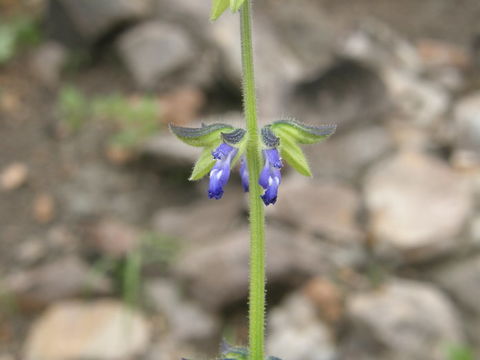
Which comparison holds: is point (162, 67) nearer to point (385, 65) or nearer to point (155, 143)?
point (155, 143)

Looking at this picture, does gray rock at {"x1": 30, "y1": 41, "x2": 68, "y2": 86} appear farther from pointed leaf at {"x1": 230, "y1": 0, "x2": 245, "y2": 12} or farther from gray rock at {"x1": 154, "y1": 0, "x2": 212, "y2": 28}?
pointed leaf at {"x1": 230, "y1": 0, "x2": 245, "y2": 12}

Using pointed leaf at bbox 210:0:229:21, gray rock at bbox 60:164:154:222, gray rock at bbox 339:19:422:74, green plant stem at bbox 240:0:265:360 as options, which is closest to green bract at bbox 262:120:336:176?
green plant stem at bbox 240:0:265:360

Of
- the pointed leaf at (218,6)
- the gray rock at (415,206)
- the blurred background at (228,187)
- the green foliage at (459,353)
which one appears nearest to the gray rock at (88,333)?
the blurred background at (228,187)

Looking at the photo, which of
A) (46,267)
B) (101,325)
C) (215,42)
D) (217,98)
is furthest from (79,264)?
(215,42)

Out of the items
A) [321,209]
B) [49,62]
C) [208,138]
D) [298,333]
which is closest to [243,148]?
[208,138]

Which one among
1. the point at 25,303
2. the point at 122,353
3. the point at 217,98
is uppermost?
the point at 217,98

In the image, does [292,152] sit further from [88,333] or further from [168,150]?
[168,150]

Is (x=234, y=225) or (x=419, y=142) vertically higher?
(x=419, y=142)
